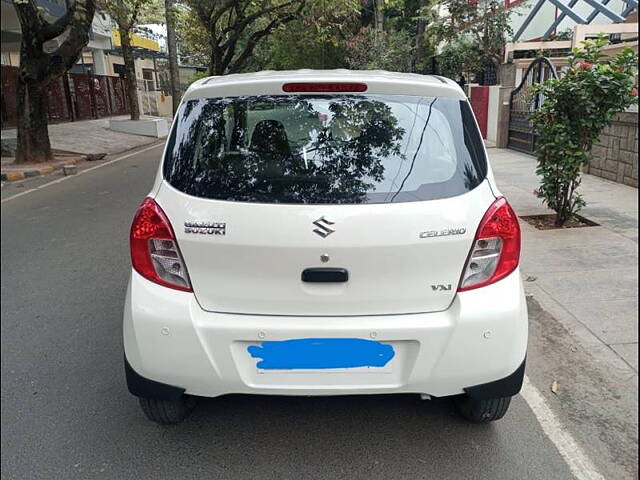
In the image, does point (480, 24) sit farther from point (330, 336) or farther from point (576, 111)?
point (330, 336)

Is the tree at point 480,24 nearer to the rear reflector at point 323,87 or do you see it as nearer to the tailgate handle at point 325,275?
the rear reflector at point 323,87

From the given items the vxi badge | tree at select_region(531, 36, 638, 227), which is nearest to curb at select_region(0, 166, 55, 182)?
tree at select_region(531, 36, 638, 227)

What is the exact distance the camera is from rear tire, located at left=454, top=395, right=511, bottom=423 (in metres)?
2.69

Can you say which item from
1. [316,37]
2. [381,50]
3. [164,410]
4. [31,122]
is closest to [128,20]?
[31,122]

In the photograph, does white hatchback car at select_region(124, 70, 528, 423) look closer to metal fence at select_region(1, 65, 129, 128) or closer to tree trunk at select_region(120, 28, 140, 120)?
tree trunk at select_region(120, 28, 140, 120)

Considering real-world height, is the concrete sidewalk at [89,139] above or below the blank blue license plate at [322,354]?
below

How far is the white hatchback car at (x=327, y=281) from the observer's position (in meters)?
2.28

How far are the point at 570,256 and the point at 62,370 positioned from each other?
14.5ft

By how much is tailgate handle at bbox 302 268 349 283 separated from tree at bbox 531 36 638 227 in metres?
4.52

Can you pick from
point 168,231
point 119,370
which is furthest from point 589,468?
point 119,370

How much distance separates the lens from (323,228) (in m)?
2.27

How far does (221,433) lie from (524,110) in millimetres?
12313

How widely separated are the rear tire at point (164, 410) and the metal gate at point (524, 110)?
11.2 metres

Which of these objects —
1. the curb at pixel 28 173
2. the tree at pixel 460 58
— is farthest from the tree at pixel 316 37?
the curb at pixel 28 173
